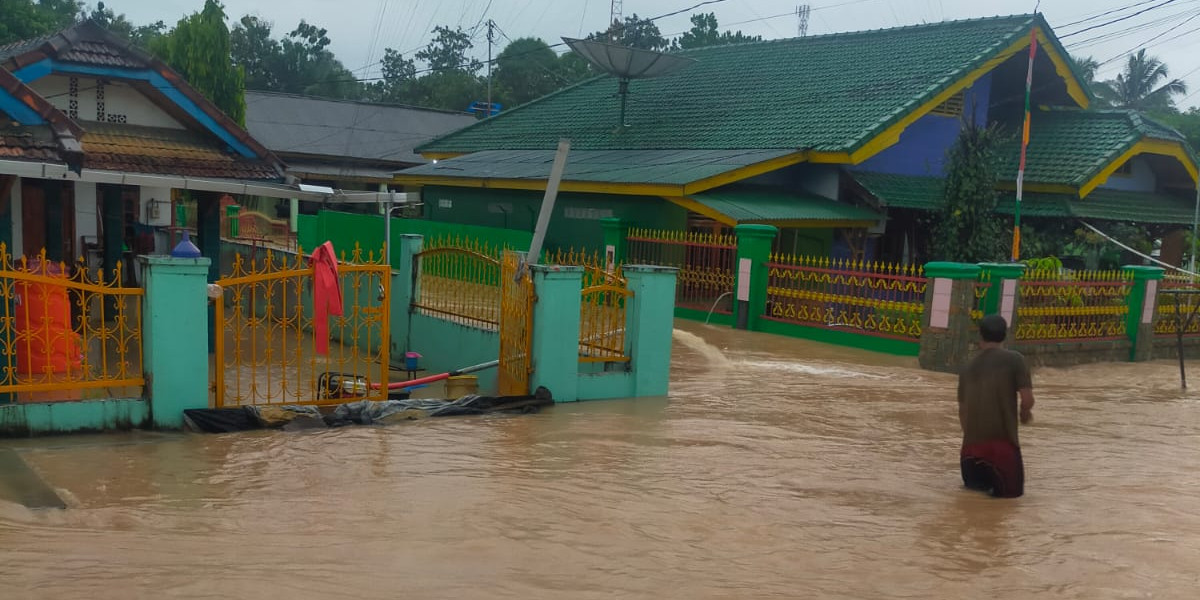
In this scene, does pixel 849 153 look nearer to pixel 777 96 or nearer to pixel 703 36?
pixel 777 96

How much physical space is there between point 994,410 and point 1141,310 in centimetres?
1029

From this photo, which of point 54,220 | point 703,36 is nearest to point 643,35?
point 703,36

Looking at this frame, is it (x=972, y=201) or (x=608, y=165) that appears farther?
(x=608, y=165)

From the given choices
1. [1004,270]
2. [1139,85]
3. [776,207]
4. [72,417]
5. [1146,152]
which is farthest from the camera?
[1139,85]

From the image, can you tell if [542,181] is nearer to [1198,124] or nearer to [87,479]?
[87,479]

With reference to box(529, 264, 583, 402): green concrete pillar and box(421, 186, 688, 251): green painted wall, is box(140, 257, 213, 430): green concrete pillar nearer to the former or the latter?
box(529, 264, 583, 402): green concrete pillar

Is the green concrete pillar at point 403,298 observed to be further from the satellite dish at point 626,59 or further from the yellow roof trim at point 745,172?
the satellite dish at point 626,59

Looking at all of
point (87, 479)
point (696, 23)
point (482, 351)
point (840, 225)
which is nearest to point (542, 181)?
point (840, 225)

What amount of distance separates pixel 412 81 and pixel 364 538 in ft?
202

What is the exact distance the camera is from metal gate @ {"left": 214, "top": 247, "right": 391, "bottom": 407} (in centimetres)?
857

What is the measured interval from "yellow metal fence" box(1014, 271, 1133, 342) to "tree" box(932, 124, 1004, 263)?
276cm

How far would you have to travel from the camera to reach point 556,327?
9.70 metres

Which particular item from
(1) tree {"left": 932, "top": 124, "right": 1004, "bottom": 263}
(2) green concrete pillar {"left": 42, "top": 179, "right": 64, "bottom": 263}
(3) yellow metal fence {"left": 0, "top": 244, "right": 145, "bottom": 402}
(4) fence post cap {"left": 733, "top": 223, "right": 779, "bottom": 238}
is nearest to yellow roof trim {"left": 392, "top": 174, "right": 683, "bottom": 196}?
(4) fence post cap {"left": 733, "top": 223, "right": 779, "bottom": 238}

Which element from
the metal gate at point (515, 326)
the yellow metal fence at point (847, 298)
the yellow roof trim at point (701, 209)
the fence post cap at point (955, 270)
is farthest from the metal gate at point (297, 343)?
the fence post cap at point (955, 270)
